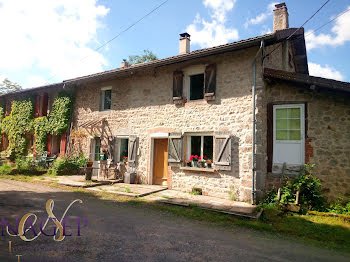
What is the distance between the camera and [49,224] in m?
4.38

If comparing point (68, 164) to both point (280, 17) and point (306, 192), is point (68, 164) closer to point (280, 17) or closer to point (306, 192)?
point (306, 192)

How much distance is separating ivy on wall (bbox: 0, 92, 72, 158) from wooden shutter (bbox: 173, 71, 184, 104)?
667 centimetres

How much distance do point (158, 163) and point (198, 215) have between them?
3.93 meters

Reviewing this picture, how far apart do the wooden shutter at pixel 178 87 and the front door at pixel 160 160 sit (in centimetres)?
180

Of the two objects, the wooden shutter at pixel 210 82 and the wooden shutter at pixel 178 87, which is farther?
the wooden shutter at pixel 178 87

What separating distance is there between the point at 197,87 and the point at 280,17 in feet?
14.3

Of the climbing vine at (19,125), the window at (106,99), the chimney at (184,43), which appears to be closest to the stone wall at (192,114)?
the window at (106,99)

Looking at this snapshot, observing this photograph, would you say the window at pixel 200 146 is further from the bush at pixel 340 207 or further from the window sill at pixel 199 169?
the bush at pixel 340 207

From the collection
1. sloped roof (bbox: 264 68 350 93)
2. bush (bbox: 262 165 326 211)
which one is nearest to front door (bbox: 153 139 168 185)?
bush (bbox: 262 165 326 211)

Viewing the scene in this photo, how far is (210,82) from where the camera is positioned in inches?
304

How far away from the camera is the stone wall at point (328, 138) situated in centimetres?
605

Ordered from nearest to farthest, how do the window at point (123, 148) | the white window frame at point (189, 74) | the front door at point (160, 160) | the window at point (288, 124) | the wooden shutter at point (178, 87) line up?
1. the window at point (288, 124)
2. the white window frame at point (189, 74)
3. the wooden shutter at point (178, 87)
4. the front door at point (160, 160)
5. the window at point (123, 148)

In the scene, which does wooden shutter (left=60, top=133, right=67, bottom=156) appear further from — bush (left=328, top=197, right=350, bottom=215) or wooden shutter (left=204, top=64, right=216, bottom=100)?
bush (left=328, top=197, right=350, bottom=215)

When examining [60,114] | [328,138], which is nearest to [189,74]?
[328,138]
